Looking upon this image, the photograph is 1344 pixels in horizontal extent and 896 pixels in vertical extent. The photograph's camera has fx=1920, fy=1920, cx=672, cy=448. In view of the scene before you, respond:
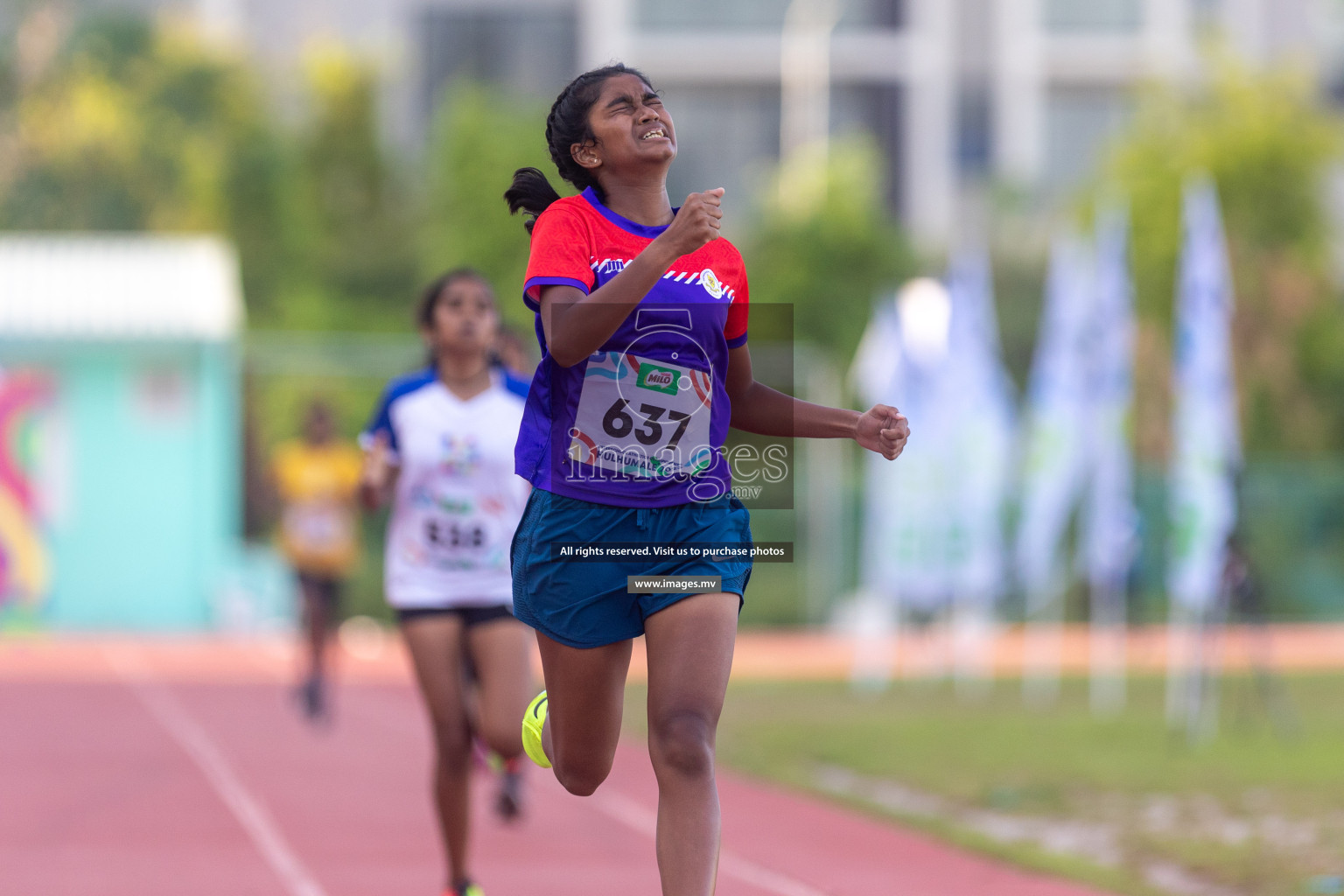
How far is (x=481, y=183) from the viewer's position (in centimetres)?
3572

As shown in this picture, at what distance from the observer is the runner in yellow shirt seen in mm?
13781

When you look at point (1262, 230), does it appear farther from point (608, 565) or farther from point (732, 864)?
point (608, 565)

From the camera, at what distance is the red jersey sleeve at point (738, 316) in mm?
4465

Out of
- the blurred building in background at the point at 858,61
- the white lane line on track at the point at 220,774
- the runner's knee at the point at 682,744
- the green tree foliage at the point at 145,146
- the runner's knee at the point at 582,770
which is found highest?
the blurred building in background at the point at 858,61

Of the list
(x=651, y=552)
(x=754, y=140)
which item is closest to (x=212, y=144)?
(x=754, y=140)

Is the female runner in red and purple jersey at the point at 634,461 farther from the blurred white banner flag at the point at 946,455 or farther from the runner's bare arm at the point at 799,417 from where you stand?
the blurred white banner flag at the point at 946,455

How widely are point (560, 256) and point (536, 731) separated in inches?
50.8

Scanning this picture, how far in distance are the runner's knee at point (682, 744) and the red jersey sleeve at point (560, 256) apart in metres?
0.96

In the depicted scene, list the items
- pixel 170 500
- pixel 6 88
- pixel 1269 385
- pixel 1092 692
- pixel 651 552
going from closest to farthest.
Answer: pixel 651 552 → pixel 1092 692 → pixel 170 500 → pixel 1269 385 → pixel 6 88

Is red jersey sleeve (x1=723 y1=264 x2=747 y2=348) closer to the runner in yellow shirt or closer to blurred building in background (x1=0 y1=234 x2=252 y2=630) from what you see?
the runner in yellow shirt

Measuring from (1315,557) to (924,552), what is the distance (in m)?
13.6

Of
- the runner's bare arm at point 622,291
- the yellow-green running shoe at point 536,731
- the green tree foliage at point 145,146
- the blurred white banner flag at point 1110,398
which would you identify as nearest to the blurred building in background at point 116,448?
the blurred white banner flag at point 1110,398

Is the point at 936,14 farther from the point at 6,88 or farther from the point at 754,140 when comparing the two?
the point at 6,88

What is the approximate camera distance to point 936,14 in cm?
5131
